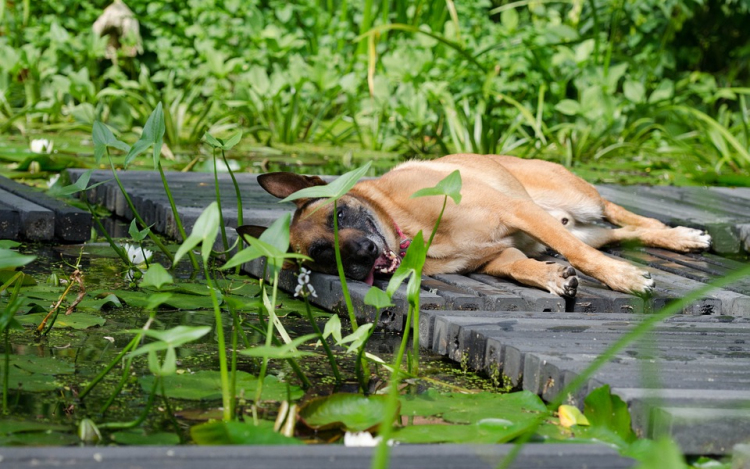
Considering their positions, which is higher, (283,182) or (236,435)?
(283,182)

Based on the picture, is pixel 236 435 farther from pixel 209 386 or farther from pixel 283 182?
pixel 283 182

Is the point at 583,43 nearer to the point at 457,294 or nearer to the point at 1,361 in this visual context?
the point at 457,294

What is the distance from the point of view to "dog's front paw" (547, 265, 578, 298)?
338 centimetres

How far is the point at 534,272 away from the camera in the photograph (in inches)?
143

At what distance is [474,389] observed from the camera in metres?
2.57

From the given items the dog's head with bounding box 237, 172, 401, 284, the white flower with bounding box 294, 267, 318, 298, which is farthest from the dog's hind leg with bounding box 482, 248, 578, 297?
the white flower with bounding box 294, 267, 318, 298

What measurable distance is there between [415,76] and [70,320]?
20.7ft

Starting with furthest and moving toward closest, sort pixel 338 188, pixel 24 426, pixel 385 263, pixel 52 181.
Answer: pixel 52 181, pixel 385 263, pixel 338 188, pixel 24 426

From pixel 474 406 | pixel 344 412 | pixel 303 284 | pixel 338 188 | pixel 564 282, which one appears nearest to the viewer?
pixel 344 412

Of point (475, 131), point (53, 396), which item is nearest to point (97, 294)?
point (53, 396)

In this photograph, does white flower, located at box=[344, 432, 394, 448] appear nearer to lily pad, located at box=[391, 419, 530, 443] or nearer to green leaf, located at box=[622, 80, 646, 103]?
lily pad, located at box=[391, 419, 530, 443]

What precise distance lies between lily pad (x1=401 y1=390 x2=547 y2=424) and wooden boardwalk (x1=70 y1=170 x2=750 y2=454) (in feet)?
0.31

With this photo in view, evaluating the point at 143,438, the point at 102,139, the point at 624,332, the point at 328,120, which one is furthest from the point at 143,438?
the point at 328,120

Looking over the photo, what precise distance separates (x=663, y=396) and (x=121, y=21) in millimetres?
9754
